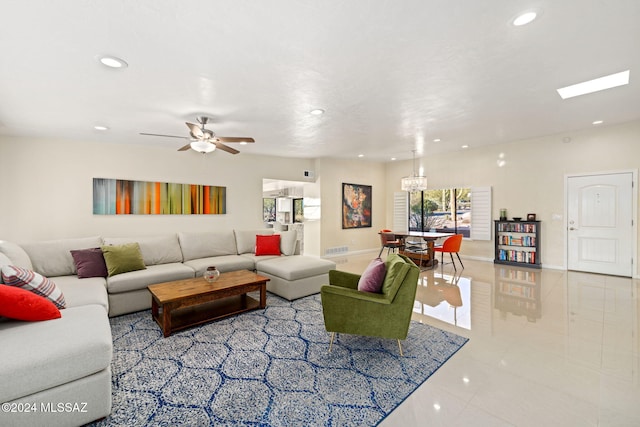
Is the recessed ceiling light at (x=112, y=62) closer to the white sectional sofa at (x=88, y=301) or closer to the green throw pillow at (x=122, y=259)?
the white sectional sofa at (x=88, y=301)

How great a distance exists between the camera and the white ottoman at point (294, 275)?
4000 mm

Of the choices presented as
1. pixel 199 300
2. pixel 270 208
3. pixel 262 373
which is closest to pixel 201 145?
pixel 199 300

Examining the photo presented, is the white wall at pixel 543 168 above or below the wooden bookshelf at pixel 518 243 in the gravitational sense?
above

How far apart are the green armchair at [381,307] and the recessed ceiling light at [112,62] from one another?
8.73 feet

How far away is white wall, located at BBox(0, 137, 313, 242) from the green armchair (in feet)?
14.3

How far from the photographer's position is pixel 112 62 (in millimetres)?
2463

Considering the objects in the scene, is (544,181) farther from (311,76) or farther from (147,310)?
(147,310)

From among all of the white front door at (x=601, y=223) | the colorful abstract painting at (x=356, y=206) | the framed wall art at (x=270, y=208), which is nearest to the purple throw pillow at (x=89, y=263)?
the colorful abstract painting at (x=356, y=206)

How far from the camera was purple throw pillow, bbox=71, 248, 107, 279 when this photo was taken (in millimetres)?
3551

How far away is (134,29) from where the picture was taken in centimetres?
205

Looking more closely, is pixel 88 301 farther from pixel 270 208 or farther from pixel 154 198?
pixel 270 208

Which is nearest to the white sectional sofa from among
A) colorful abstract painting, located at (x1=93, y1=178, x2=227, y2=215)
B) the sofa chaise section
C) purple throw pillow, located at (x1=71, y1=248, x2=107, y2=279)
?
the sofa chaise section

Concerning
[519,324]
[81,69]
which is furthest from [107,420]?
[519,324]

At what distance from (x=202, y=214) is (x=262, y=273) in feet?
7.37
